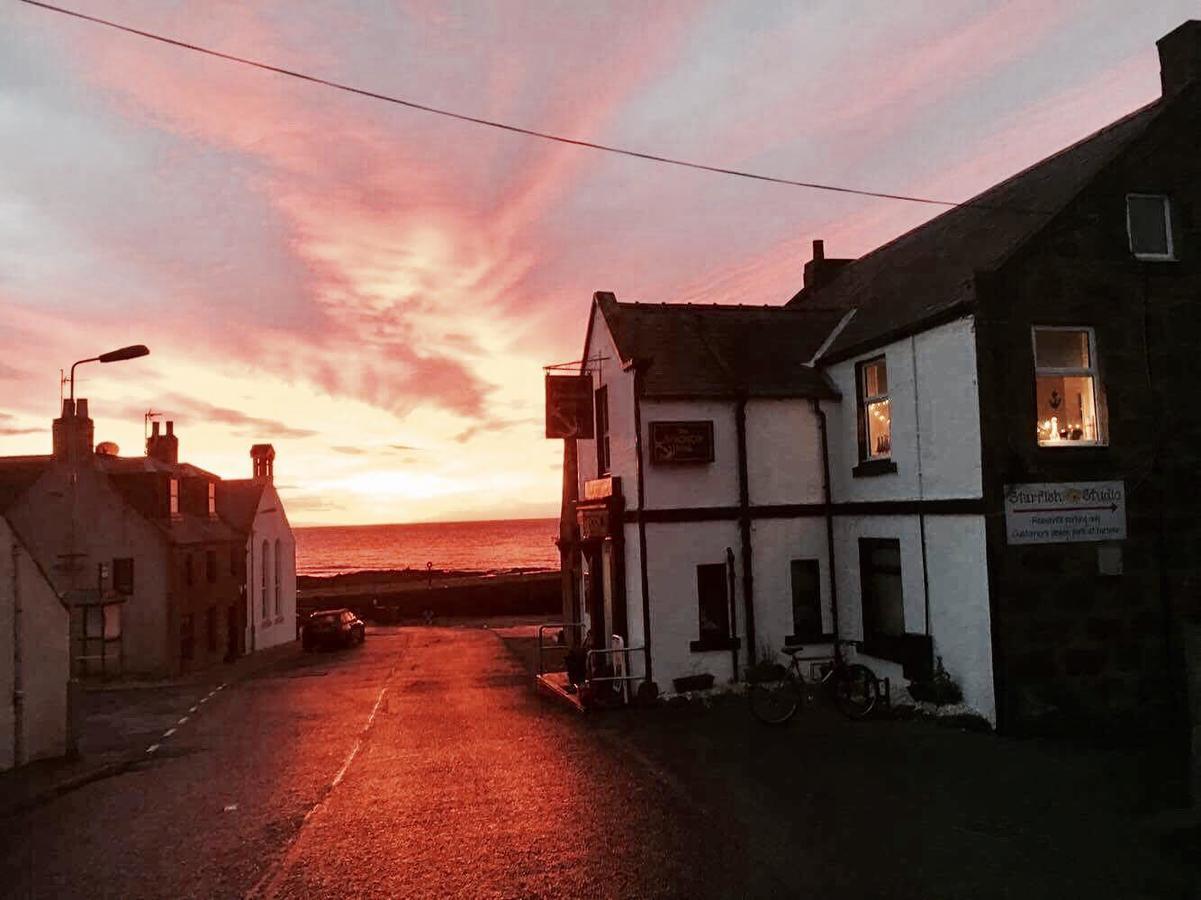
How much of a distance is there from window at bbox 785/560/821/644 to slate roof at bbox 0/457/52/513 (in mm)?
30753

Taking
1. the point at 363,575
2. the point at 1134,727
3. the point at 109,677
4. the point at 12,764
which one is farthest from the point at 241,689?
the point at 363,575

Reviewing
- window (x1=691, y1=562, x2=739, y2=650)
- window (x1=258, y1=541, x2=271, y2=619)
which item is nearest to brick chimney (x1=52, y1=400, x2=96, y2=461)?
window (x1=258, y1=541, x2=271, y2=619)

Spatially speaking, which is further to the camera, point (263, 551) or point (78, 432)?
point (263, 551)

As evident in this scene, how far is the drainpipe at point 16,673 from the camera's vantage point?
14.9 metres

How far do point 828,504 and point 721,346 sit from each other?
4632 millimetres

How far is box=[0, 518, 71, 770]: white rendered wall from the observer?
14.9 metres

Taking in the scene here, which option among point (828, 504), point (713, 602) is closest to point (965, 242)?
point (828, 504)

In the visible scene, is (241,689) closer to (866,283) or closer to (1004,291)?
(866,283)

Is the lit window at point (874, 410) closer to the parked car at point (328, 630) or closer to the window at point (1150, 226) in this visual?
the window at point (1150, 226)

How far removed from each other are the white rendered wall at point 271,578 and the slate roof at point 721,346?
26.9m

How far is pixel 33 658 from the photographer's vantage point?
1524 centimetres

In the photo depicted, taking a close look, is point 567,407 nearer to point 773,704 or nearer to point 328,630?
point 773,704

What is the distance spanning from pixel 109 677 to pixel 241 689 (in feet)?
24.0

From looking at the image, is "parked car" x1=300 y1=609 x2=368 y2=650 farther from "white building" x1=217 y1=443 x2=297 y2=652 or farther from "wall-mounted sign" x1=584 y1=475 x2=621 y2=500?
"wall-mounted sign" x1=584 y1=475 x2=621 y2=500
